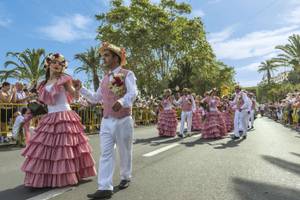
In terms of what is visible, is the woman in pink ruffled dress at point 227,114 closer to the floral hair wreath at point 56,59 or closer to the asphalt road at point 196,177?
the asphalt road at point 196,177

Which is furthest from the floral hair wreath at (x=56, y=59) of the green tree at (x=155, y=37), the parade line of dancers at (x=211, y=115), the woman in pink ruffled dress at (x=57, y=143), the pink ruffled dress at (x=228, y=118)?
the green tree at (x=155, y=37)

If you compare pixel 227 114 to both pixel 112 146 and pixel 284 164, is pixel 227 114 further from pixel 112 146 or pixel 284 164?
pixel 112 146

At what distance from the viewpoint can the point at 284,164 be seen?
367 inches

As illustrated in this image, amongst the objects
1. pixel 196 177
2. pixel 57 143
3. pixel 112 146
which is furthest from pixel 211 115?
pixel 112 146

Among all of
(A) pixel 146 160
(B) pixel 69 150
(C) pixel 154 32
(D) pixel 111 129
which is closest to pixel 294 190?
(D) pixel 111 129

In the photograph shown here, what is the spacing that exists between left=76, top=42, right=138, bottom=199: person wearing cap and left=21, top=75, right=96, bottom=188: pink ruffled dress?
1.65 feet

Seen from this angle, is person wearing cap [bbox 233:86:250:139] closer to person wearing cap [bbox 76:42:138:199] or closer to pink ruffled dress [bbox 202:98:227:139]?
pink ruffled dress [bbox 202:98:227:139]

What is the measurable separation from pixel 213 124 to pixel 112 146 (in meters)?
11.1

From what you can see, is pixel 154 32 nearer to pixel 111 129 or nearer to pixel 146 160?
pixel 146 160

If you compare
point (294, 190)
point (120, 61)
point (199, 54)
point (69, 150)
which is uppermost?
point (199, 54)

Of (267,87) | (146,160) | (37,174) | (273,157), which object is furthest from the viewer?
(267,87)

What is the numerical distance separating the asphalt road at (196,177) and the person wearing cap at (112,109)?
44 cm

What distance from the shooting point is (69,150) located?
22.1ft

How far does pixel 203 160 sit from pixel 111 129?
4.00 metres
